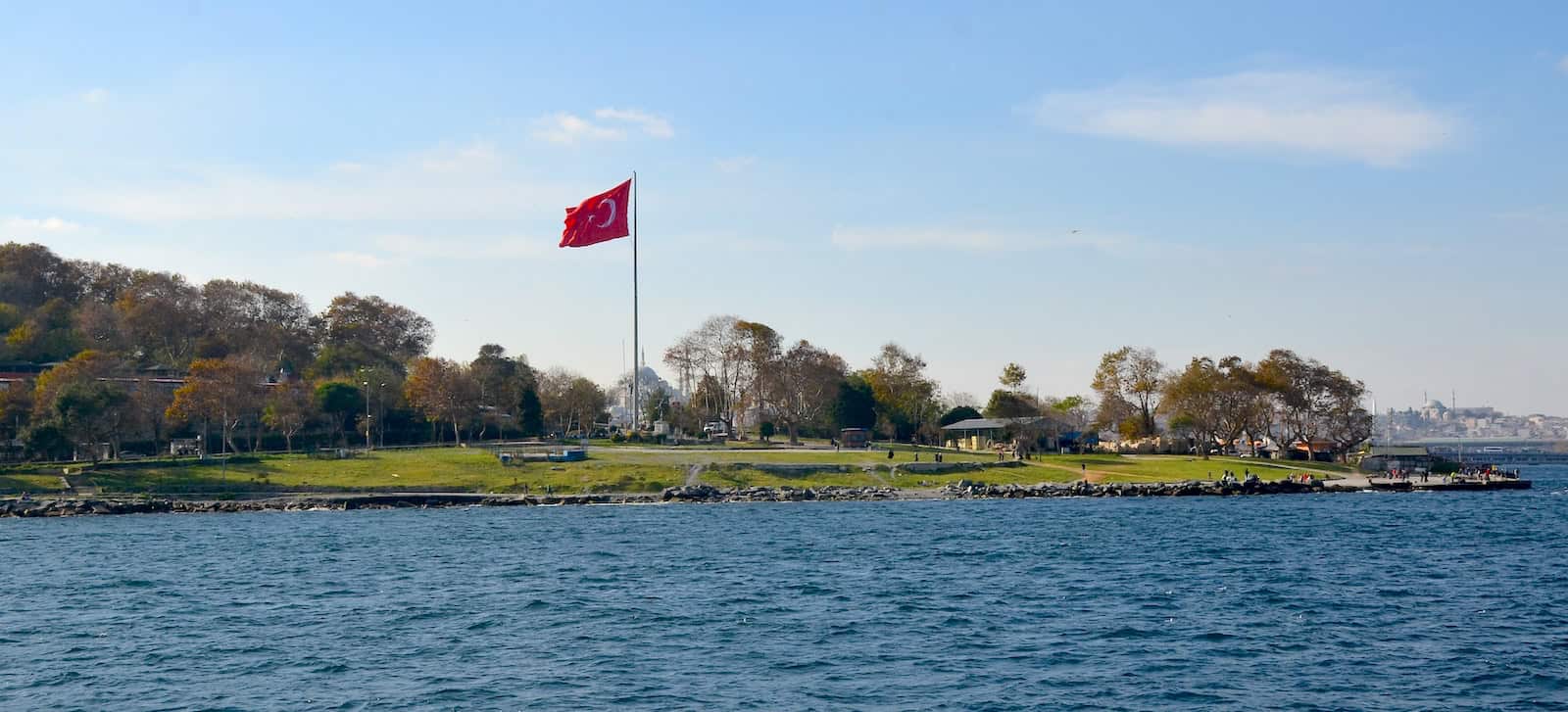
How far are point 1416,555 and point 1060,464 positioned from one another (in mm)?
50734

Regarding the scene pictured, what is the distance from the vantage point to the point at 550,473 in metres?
85.9

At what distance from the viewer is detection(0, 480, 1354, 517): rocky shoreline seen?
253 ft

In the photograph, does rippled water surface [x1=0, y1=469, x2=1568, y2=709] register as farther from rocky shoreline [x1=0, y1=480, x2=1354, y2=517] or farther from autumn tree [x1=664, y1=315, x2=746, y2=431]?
autumn tree [x1=664, y1=315, x2=746, y2=431]

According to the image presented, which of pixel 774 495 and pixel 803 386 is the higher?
pixel 803 386

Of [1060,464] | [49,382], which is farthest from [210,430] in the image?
[1060,464]

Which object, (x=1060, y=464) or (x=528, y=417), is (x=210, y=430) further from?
(x=1060, y=464)

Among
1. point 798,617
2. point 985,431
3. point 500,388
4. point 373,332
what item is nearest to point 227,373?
point 500,388

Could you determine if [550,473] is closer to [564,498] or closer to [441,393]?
[564,498]

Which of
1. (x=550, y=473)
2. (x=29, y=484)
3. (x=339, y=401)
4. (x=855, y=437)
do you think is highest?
(x=339, y=401)

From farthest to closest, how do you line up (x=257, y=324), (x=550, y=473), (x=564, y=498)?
(x=257, y=324) → (x=550, y=473) → (x=564, y=498)

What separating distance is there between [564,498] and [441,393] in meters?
33.7

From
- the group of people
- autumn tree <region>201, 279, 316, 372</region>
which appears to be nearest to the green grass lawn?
the group of people

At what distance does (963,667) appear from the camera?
26969 mm

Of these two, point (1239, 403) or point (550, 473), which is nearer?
point (550, 473)
